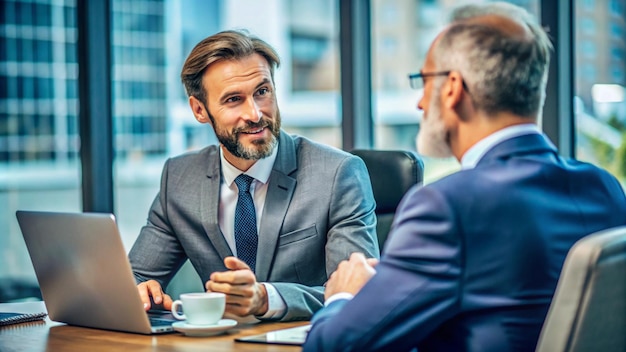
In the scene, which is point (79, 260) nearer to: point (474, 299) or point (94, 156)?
point (474, 299)

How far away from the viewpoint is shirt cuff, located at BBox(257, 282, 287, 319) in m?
1.91

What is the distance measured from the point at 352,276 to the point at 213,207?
858 millimetres

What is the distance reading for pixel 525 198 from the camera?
1.41 m

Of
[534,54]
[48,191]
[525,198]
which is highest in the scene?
[534,54]

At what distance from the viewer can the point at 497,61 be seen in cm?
148

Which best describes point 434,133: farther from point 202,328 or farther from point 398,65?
point 398,65

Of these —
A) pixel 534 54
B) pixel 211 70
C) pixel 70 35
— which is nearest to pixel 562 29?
pixel 211 70

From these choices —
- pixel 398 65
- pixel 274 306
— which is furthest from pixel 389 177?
pixel 398 65

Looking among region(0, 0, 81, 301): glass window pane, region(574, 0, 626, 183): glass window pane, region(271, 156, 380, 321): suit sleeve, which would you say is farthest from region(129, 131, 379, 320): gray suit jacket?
region(0, 0, 81, 301): glass window pane

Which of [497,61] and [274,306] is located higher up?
[497,61]

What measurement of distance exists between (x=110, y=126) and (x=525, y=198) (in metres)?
3.04

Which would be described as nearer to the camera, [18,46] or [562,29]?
[562,29]

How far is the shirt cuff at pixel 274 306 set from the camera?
1.91 m

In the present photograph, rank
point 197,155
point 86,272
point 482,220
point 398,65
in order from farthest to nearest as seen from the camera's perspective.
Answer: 1. point 398,65
2. point 197,155
3. point 86,272
4. point 482,220
